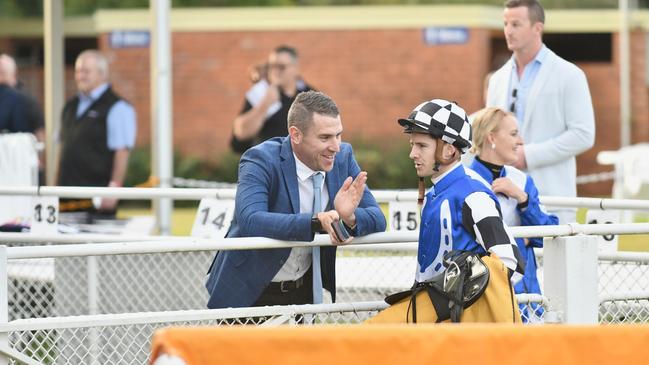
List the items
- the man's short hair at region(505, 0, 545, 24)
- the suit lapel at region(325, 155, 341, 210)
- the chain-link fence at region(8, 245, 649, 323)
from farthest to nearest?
the chain-link fence at region(8, 245, 649, 323)
the man's short hair at region(505, 0, 545, 24)
the suit lapel at region(325, 155, 341, 210)

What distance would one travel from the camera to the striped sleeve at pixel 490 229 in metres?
5.38

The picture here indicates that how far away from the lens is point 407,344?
13.6 feet

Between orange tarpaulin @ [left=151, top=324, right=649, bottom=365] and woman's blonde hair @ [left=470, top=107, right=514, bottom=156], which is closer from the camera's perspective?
orange tarpaulin @ [left=151, top=324, right=649, bottom=365]

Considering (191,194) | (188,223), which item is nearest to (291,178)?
(191,194)

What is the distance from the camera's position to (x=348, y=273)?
28.5ft

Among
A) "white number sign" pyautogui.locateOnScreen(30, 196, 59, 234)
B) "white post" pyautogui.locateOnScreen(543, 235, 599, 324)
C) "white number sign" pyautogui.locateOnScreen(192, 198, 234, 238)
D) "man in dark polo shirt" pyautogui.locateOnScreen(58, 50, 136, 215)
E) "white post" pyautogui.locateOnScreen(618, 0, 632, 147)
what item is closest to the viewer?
"white post" pyautogui.locateOnScreen(543, 235, 599, 324)

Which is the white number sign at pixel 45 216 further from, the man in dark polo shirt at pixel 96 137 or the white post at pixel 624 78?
the white post at pixel 624 78

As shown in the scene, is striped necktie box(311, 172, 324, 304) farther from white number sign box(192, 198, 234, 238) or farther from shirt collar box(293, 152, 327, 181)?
white number sign box(192, 198, 234, 238)

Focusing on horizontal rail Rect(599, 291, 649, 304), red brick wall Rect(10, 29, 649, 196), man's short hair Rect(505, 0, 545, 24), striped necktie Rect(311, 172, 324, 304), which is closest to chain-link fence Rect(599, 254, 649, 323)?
horizontal rail Rect(599, 291, 649, 304)

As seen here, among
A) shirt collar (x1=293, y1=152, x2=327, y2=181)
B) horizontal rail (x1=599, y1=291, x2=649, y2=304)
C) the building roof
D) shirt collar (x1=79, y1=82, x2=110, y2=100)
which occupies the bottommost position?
horizontal rail (x1=599, y1=291, x2=649, y2=304)

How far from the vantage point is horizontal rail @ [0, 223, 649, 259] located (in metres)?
5.30

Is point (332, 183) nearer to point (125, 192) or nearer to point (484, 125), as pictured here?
point (484, 125)

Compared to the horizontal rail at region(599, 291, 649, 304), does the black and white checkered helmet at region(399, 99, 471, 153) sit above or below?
above

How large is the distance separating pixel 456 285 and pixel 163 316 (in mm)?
1123
